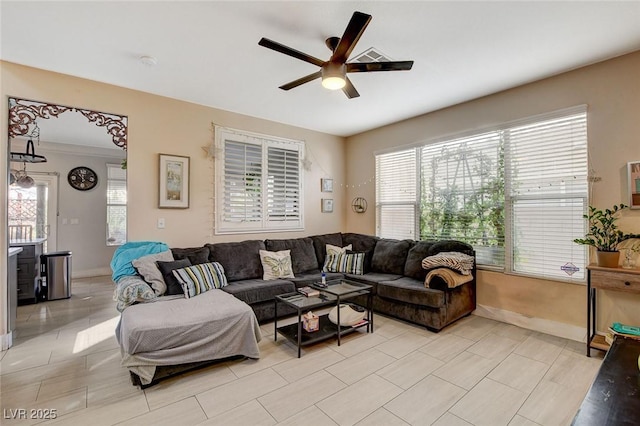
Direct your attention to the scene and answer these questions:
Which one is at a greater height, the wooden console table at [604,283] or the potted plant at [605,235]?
the potted plant at [605,235]

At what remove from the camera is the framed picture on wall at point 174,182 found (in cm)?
362

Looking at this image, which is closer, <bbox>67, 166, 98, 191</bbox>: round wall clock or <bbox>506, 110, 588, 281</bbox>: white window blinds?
<bbox>506, 110, 588, 281</bbox>: white window blinds

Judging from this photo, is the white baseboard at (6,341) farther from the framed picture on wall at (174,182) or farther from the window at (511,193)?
the window at (511,193)

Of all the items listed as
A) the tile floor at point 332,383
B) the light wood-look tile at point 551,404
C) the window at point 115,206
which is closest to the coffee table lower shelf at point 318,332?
the tile floor at point 332,383

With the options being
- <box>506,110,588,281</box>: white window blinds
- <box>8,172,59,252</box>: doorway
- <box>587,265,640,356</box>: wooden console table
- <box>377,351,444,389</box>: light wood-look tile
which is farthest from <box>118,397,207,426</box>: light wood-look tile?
<box>8,172,59,252</box>: doorway

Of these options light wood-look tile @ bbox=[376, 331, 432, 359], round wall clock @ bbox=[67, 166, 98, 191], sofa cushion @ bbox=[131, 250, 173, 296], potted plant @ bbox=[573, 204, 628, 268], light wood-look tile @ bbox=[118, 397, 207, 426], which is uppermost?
round wall clock @ bbox=[67, 166, 98, 191]

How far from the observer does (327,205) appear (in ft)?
17.5

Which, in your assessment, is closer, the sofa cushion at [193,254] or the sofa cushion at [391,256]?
the sofa cushion at [193,254]

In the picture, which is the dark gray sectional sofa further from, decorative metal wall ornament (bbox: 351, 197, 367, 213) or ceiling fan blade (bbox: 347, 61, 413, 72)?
ceiling fan blade (bbox: 347, 61, 413, 72)

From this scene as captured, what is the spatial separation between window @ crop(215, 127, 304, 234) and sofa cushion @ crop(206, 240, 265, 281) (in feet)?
1.23

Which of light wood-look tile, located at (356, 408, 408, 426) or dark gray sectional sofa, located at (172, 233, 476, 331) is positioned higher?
dark gray sectional sofa, located at (172, 233, 476, 331)

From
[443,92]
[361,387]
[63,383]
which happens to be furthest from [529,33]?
[63,383]

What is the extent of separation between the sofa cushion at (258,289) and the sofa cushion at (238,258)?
14cm

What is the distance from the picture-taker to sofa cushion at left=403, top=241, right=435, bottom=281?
12.5ft
